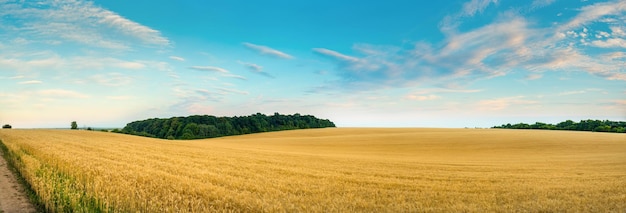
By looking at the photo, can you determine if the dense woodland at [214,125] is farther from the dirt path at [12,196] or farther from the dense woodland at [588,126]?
the dirt path at [12,196]

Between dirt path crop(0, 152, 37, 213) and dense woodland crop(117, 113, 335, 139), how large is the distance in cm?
8835

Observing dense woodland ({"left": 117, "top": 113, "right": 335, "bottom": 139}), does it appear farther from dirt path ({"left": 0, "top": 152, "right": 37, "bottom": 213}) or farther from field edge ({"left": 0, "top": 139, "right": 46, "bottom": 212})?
dirt path ({"left": 0, "top": 152, "right": 37, "bottom": 213})

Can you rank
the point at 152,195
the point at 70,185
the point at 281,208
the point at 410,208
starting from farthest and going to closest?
the point at 70,185 < the point at 152,195 < the point at 410,208 < the point at 281,208

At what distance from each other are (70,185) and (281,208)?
7.42m

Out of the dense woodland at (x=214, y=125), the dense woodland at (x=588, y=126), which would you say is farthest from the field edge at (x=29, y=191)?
the dense woodland at (x=588, y=126)

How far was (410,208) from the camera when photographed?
29.9 feet

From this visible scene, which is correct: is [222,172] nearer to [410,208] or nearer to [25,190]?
[25,190]

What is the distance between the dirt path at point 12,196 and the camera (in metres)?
9.41

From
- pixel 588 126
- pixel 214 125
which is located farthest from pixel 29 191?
pixel 588 126

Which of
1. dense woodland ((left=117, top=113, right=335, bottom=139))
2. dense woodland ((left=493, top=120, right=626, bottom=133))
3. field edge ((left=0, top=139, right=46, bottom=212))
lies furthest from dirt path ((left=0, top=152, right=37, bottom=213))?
dense woodland ((left=493, top=120, right=626, bottom=133))

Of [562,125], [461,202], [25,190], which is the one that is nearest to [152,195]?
[25,190]

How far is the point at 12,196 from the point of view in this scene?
10750mm

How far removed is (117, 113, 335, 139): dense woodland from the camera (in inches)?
4075

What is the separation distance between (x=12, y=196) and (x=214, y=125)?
107m
